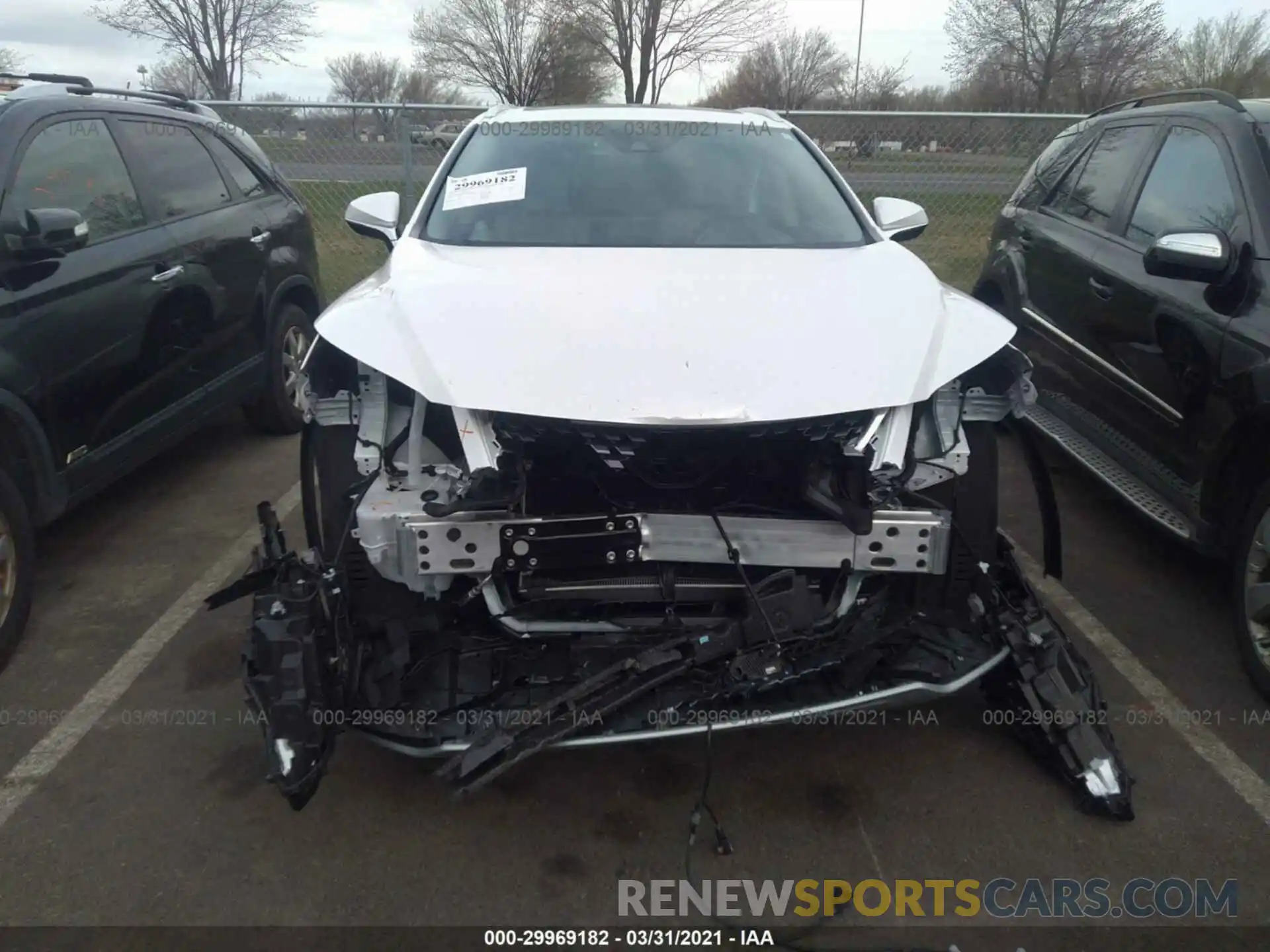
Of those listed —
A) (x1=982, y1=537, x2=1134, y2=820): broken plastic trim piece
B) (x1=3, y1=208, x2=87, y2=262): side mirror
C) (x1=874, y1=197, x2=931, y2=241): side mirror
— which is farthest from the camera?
(x1=874, y1=197, x2=931, y2=241): side mirror

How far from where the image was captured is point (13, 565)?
3402 mm

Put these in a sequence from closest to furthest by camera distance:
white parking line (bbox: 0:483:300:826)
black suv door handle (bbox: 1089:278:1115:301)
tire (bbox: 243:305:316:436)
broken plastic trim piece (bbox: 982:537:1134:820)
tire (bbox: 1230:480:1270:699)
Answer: broken plastic trim piece (bbox: 982:537:1134:820), white parking line (bbox: 0:483:300:826), tire (bbox: 1230:480:1270:699), black suv door handle (bbox: 1089:278:1115:301), tire (bbox: 243:305:316:436)

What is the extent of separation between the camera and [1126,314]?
3990mm

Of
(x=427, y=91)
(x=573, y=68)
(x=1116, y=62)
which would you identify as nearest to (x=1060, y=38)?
(x=1116, y=62)

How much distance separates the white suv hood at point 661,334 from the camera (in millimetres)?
2395

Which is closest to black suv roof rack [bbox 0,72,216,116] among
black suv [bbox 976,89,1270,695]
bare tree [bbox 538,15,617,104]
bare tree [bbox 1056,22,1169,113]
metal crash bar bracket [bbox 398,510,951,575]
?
metal crash bar bracket [bbox 398,510,951,575]

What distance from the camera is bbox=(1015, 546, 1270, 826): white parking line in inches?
113

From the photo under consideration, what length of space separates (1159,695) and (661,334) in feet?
Answer: 7.03

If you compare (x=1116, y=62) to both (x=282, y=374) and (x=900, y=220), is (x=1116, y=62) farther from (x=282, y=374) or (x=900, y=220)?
(x=282, y=374)

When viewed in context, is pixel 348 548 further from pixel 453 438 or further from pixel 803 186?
pixel 803 186

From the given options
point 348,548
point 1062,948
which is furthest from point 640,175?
point 1062,948

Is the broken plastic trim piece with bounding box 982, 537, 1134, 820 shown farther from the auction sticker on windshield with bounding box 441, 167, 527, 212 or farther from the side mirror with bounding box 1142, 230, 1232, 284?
the auction sticker on windshield with bounding box 441, 167, 527, 212

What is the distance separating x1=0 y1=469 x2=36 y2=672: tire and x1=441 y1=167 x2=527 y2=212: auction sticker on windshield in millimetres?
1824

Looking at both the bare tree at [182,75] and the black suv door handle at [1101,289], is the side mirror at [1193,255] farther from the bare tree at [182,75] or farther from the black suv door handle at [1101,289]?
the bare tree at [182,75]
